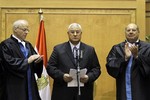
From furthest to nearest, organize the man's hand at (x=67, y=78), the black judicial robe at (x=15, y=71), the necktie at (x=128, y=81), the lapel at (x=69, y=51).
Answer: the lapel at (x=69, y=51) < the necktie at (x=128, y=81) < the man's hand at (x=67, y=78) < the black judicial robe at (x=15, y=71)

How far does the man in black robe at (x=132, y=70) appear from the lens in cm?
538

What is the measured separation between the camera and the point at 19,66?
16.5ft

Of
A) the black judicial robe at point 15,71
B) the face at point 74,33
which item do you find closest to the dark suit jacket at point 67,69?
the face at point 74,33

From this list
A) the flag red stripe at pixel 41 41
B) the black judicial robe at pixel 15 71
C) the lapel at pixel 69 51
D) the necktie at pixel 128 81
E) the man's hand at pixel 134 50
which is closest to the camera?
the black judicial robe at pixel 15 71

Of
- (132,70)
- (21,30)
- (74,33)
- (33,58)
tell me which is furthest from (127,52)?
(21,30)

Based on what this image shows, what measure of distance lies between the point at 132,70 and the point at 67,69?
963mm

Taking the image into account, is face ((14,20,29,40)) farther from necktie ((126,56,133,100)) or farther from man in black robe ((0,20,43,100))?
necktie ((126,56,133,100))

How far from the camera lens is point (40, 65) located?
213 inches

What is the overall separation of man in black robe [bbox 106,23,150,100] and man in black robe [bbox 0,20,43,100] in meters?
1.20

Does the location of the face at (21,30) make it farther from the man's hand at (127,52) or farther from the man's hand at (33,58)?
the man's hand at (127,52)

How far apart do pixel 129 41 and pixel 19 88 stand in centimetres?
182

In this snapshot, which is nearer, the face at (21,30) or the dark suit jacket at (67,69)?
the face at (21,30)

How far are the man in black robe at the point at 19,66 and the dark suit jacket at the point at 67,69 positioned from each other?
354 mm

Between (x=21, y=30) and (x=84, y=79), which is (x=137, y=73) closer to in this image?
(x=84, y=79)
